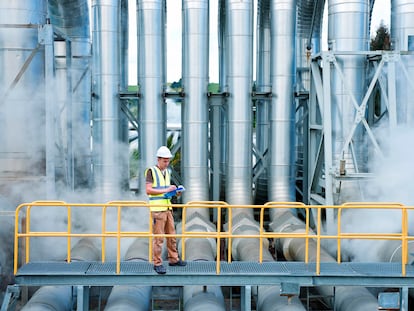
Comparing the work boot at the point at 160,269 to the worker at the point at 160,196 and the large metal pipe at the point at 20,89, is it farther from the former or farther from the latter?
the large metal pipe at the point at 20,89

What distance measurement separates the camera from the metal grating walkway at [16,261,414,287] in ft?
26.9

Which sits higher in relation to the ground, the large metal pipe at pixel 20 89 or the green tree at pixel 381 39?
the green tree at pixel 381 39

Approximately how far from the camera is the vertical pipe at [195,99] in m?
14.2

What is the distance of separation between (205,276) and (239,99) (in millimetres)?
6684

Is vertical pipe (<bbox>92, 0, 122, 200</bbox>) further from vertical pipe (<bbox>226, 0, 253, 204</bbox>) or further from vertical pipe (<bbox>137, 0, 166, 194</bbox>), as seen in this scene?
vertical pipe (<bbox>226, 0, 253, 204</bbox>)

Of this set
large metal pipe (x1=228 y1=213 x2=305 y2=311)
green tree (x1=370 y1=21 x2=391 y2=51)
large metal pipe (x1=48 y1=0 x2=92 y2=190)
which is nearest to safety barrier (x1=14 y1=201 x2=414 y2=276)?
large metal pipe (x1=228 y1=213 x2=305 y2=311)

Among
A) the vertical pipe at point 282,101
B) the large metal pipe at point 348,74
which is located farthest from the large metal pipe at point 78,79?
the large metal pipe at point 348,74

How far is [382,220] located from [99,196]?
6280 millimetres

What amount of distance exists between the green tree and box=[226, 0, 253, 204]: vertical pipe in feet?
100

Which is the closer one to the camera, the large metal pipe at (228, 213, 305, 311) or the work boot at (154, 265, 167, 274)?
the work boot at (154, 265, 167, 274)

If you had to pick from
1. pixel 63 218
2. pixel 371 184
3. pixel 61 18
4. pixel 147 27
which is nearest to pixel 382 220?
pixel 371 184

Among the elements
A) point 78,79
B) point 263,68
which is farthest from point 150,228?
point 263,68

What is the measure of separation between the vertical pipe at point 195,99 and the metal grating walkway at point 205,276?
589 cm

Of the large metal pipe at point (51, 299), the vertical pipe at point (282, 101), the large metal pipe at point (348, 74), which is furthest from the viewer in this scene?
the vertical pipe at point (282, 101)
